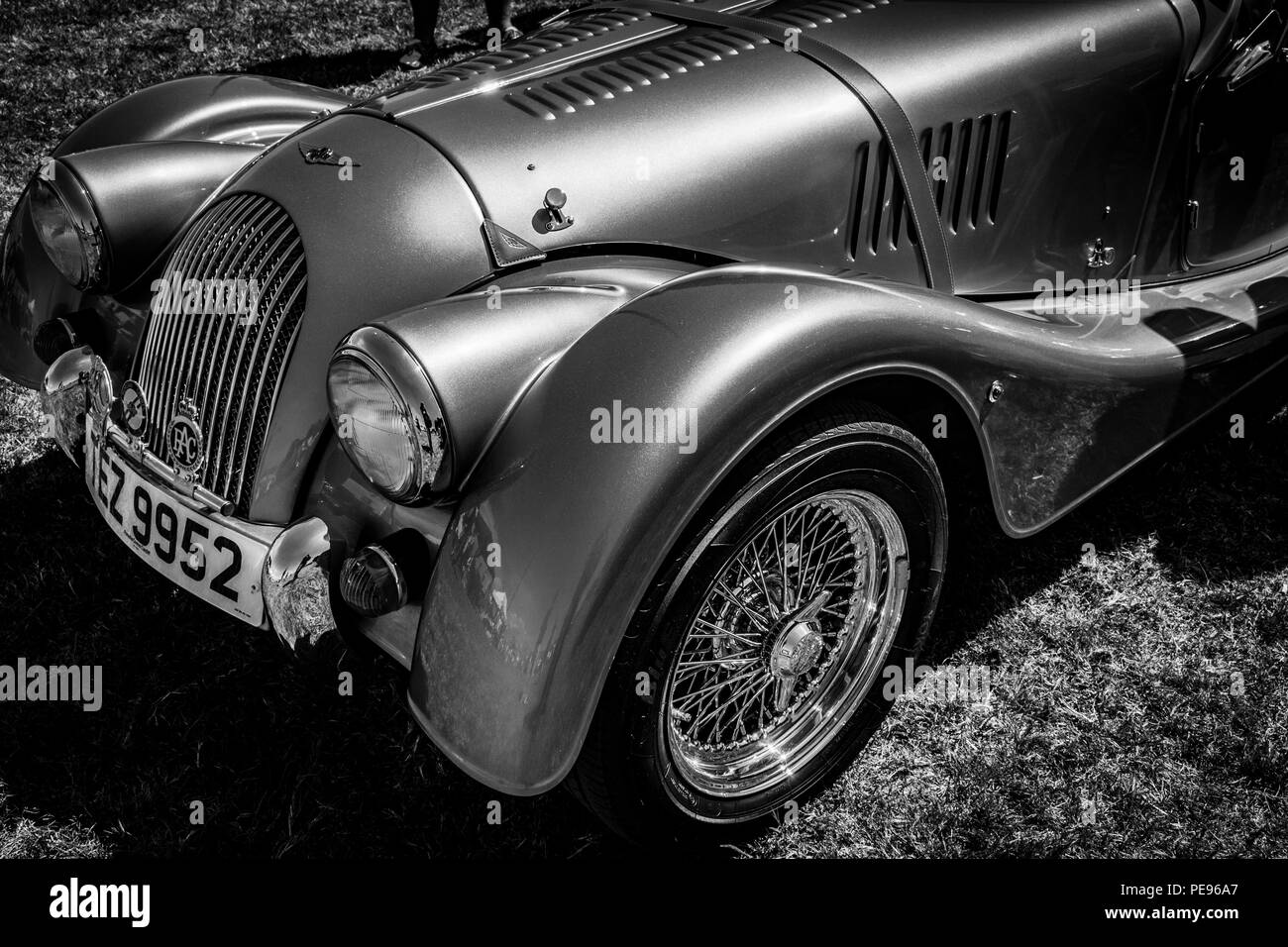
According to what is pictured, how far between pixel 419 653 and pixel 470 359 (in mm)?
498

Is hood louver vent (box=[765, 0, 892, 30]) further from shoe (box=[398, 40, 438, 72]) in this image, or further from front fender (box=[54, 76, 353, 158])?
shoe (box=[398, 40, 438, 72])

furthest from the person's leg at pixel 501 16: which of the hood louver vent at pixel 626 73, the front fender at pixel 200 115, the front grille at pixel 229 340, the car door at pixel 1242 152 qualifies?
the front grille at pixel 229 340

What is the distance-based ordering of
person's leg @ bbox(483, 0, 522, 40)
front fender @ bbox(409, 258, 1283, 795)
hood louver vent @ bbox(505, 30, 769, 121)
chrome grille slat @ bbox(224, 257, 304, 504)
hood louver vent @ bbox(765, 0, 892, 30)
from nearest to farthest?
1. front fender @ bbox(409, 258, 1283, 795)
2. chrome grille slat @ bbox(224, 257, 304, 504)
3. hood louver vent @ bbox(505, 30, 769, 121)
4. hood louver vent @ bbox(765, 0, 892, 30)
5. person's leg @ bbox(483, 0, 522, 40)

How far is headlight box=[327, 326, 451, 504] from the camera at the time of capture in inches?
67.6

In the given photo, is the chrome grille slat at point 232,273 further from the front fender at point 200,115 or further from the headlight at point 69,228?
the front fender at point 200,115

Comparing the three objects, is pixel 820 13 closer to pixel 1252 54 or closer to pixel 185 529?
pixel 1252 54

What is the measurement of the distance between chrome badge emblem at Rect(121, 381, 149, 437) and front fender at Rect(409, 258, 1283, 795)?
0.90m

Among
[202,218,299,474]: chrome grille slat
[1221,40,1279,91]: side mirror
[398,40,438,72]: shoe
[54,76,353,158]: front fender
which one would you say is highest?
[398,40,438,72]: shoe

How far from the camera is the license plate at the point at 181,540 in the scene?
1994 mm

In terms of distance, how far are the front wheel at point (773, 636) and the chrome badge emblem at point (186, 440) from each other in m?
0.99

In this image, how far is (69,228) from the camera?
8.35ft

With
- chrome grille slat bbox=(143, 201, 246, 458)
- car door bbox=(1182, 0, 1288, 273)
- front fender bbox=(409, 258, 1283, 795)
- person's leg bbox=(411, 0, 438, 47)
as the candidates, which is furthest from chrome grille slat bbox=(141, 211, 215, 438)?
person's leg bbox=(411, 0, 438, 47)

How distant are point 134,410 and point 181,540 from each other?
399 millimetres
